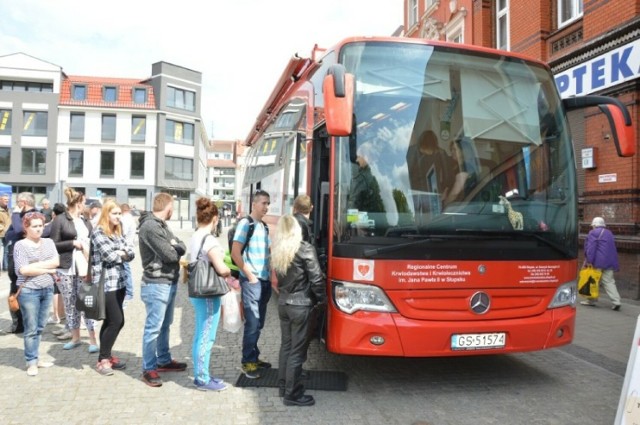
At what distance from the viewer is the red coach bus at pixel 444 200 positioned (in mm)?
4117

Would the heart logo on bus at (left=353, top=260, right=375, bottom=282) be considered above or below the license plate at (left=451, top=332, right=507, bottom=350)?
above

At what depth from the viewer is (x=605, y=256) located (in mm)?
8375

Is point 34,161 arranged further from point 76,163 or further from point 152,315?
point 152,315

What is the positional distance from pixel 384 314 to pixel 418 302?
1.03ft

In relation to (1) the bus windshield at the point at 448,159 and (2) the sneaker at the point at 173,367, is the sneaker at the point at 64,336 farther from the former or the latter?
(1) the bus windshield at the point at 448,159

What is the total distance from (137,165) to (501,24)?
39.5 meters

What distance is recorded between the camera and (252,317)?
4.81 meters

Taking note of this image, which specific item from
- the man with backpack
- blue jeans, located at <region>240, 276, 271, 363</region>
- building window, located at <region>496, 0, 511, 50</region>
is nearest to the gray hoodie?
the man with backpack

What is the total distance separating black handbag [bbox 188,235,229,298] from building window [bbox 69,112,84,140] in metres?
47.2

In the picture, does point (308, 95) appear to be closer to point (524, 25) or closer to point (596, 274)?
point (596, 274)

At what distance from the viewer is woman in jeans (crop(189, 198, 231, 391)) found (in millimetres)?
4426

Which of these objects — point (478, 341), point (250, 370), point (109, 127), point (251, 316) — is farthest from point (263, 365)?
point (109, 127)

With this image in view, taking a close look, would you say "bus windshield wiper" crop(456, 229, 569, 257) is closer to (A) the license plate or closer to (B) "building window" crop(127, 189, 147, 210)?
(A) the license plate

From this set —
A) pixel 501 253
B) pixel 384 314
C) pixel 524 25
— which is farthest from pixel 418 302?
pixel 524 25
